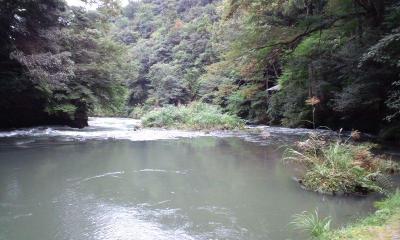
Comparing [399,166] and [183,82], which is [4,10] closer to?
[399,166]

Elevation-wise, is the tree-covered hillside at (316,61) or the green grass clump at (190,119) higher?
the tree-covered hillside at (316,61)

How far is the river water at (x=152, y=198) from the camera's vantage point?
4980mm

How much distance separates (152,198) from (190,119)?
59.5 feet

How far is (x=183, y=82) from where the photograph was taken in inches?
1747

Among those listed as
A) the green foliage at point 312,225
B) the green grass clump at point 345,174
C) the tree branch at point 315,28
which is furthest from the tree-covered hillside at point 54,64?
the green foliage at point 312,225

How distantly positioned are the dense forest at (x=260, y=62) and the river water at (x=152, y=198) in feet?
13.4

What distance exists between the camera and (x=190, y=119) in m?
24.7

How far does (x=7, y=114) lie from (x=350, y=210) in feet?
57.1

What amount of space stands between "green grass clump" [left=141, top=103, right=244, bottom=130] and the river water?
11.7m

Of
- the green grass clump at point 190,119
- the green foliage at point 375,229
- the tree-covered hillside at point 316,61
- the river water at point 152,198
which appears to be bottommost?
the river water at point 152,198

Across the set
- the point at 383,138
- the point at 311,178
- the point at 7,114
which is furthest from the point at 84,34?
the point at 311,178

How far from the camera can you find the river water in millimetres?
4980

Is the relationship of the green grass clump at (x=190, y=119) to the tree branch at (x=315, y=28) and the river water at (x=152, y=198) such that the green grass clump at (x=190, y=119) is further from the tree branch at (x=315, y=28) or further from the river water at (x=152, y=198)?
the river water at (x=152, y=198)

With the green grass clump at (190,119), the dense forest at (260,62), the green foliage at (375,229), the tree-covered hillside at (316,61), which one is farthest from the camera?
the green grass clump at (190,119)
